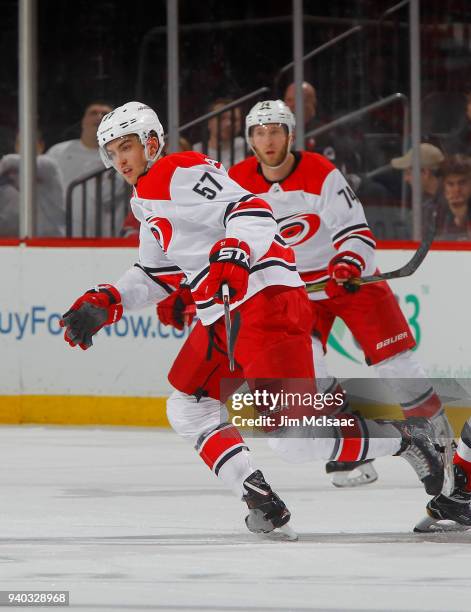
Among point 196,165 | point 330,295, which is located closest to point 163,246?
point 196,165

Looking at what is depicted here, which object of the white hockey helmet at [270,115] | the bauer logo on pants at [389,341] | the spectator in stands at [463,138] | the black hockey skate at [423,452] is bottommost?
the black hockey skate at [423,452]

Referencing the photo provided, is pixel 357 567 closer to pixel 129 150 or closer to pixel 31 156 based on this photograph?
pixel 129 150

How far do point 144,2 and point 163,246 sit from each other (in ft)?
12.4

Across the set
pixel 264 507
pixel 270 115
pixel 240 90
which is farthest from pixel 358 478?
pixel 240 90

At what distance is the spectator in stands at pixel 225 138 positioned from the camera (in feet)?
26.5

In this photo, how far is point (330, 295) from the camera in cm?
594

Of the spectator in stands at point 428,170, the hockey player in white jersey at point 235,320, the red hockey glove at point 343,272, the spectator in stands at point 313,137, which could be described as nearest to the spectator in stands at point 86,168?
the spectator in stands at point 313,137

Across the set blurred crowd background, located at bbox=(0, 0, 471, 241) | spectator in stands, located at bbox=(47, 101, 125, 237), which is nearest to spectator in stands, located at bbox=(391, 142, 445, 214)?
blurred crowd background, located at bbox=(0, 0, 471, 241)

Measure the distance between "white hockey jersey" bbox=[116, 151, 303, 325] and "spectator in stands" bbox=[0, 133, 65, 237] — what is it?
3.37m

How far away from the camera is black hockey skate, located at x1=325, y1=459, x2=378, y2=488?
5785mm

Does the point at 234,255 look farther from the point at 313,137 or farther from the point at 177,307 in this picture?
A: the point at 313,137

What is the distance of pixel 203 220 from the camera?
15.3 feet

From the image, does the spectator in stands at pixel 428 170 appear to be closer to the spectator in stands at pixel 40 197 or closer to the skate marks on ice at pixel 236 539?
the spectator in stands at pixel 40 197

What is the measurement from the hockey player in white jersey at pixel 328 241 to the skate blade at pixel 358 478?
66 mm
